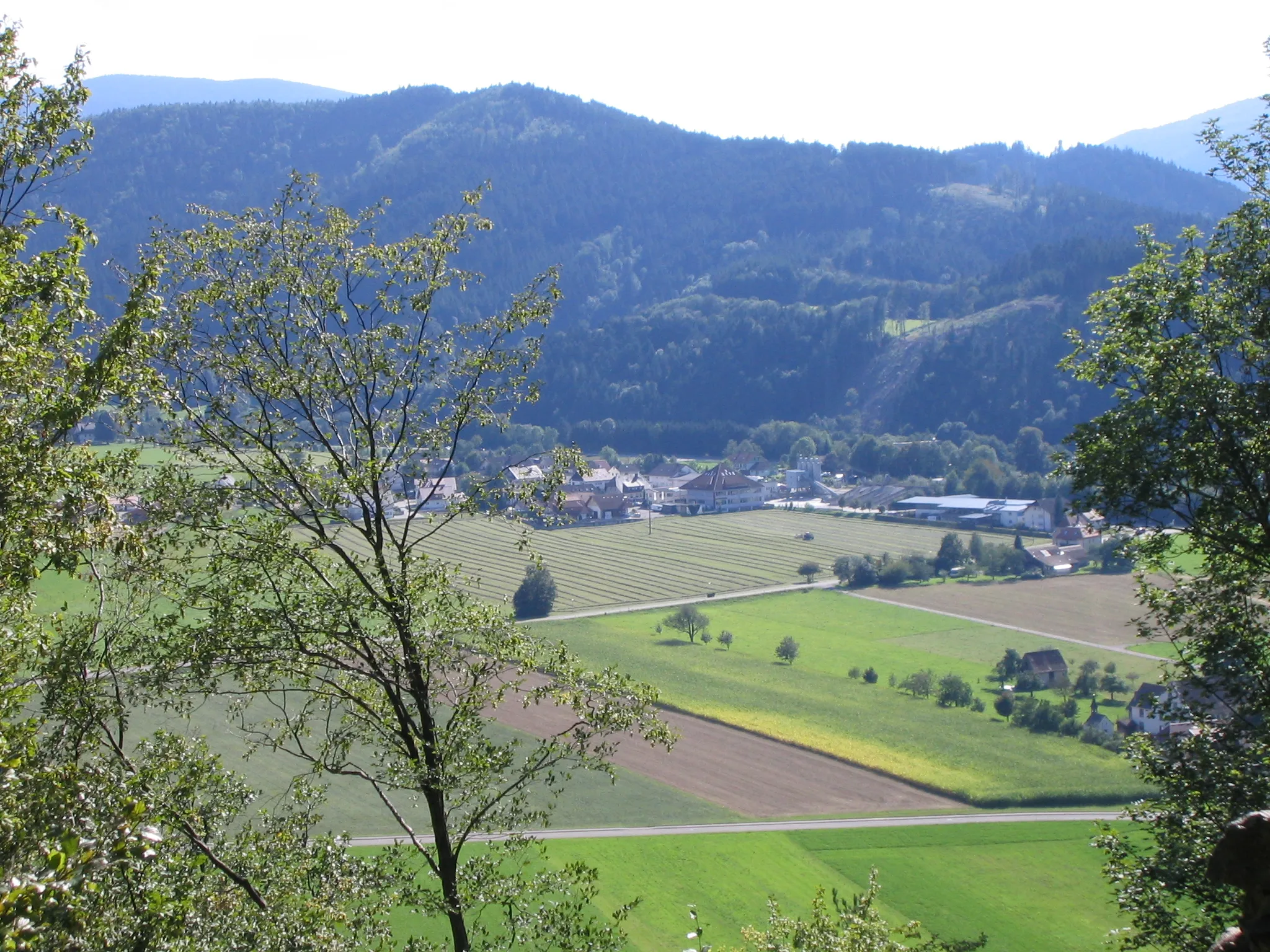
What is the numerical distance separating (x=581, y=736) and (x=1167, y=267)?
7.92 meters

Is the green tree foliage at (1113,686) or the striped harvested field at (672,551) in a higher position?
the striped harvested field at (672,551)

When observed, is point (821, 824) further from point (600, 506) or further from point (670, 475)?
point (670, 475)

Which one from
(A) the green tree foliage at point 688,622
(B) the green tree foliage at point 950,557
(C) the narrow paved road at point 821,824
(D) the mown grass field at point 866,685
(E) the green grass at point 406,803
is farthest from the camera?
(B) the green tree foliage at point 950,557

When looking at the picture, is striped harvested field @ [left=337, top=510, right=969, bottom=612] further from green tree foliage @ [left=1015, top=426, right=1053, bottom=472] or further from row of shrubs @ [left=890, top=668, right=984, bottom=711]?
green tree foliage @ [left=1015, top=426, right=1053, bottom=472]

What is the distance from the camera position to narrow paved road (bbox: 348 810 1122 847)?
91.0 ft

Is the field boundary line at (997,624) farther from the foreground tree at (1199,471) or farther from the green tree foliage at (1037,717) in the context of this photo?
the foreground tree at (1199,471)

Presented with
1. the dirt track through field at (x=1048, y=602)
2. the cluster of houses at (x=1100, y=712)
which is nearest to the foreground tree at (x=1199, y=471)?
the cluster of houses at (x=1100, y=712)

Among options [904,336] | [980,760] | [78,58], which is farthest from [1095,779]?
[904,336]

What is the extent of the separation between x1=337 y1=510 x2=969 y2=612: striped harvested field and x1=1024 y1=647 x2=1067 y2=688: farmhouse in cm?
2127

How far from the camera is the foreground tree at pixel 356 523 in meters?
8.45

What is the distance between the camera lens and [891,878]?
84.8 feet

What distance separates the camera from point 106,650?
8.05 m

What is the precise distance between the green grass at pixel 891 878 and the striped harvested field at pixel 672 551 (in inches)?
1167

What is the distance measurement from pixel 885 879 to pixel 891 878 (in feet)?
0.56
